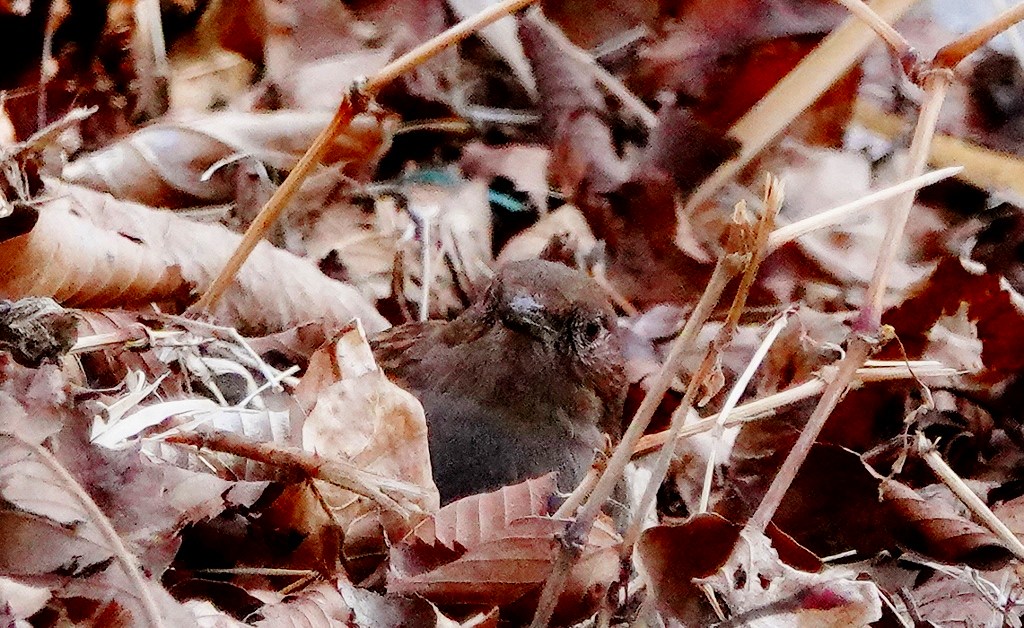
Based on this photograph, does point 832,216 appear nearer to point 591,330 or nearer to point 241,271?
point 591,330

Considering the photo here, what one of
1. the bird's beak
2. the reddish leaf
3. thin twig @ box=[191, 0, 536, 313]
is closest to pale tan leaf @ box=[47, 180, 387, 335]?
thin twig @ box=[191, 0, 536, 313]

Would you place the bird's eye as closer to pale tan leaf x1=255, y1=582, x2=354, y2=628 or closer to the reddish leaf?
the reddish leaf

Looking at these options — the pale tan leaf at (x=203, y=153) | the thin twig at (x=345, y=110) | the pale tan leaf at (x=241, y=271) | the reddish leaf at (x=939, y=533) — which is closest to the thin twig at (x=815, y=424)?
the reddish leaf at (x=939, y=533)

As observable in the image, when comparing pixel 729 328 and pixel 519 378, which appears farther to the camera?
pixel 519 378

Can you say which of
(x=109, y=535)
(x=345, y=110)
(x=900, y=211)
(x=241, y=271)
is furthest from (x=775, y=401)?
(x=241, y=271)

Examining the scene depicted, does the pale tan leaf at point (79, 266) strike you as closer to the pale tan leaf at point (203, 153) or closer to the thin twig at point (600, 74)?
the pale tan leaf at point (203, 153)

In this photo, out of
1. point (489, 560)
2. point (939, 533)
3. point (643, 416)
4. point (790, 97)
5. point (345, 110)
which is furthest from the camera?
point (790, 97)
